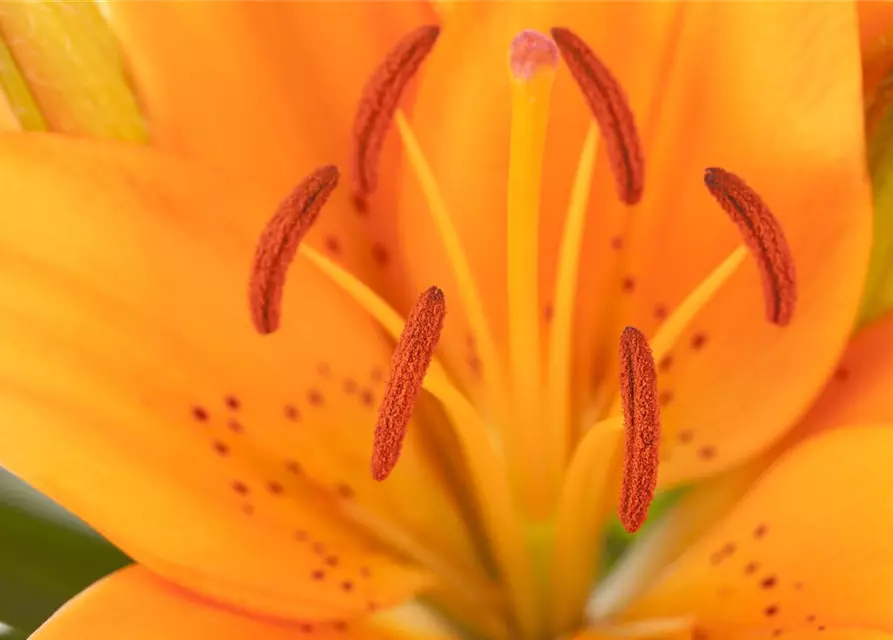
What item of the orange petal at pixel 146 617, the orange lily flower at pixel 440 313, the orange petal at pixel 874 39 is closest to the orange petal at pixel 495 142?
the orange lily flower at pixel 440 313

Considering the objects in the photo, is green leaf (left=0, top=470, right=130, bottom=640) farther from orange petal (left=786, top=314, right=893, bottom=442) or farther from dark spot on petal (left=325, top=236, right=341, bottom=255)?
orange petal (left=786, top=314, right=893, bottom=442)

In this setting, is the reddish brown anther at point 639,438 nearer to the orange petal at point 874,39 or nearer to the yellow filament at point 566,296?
the yellow filament at point 566,296

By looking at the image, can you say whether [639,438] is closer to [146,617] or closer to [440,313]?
[440,313]

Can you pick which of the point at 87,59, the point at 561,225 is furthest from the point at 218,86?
the point at 561,225

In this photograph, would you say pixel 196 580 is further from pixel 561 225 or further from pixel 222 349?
pixel 561 225

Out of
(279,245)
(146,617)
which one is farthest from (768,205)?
(146,617)

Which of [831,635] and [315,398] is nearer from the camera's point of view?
[831,635]

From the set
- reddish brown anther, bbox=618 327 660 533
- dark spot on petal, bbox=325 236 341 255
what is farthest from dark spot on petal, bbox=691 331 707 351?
dark spot on petal, bbox=325 236 341 255
